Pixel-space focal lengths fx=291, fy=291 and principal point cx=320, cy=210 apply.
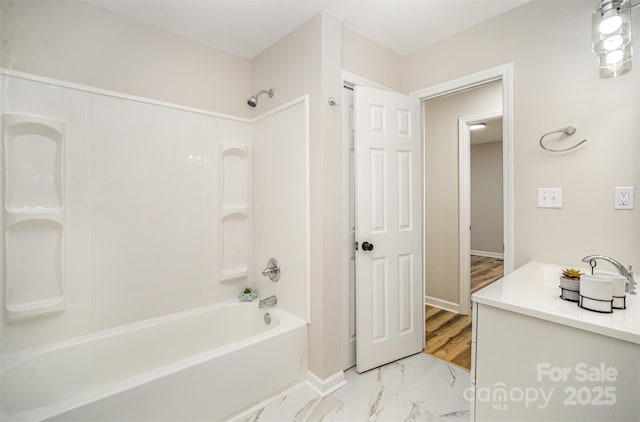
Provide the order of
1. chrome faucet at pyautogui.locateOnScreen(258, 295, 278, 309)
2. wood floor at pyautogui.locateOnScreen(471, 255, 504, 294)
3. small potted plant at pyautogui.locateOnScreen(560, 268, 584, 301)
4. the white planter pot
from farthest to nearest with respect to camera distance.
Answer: wood floor at pyautogui.locateOnScreen(471, 255, 504, 294)
chrome faucet at pyautogui.locateOnScreen(258, 295, 278, 309)
small potted plant at pyautogui.locateOnScreen(560, 268, 584, 301)
the white planter pot

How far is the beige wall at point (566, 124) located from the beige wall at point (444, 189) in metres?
1.07

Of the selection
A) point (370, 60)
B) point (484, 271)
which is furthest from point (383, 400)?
point (484, 271)

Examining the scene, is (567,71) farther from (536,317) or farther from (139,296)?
(139,296)

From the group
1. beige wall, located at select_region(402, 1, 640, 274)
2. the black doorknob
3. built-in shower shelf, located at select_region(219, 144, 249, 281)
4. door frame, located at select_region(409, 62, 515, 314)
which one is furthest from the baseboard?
beige wall, located at select_region(402, 1, 640, 274)

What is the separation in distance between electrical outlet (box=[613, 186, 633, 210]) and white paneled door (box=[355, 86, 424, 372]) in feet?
3.67

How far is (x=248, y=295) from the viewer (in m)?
2.38

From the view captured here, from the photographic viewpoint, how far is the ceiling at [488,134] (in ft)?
15.4

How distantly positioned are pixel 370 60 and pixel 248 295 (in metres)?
2.09

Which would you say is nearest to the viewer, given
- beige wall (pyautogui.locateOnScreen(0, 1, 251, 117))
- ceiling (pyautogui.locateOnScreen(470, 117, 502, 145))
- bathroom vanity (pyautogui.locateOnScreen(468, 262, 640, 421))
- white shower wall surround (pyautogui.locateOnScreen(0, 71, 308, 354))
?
bathroom vanity (pyautogui.locateOnScreen(468, 262, 640, 421))

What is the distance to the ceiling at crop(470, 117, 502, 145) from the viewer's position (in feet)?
15.4

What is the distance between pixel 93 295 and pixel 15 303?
33 centimetres

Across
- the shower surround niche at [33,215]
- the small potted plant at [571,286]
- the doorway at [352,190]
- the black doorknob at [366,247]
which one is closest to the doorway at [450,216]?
the doorway at [352,190]

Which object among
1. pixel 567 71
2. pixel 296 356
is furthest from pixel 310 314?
pixel 567 71

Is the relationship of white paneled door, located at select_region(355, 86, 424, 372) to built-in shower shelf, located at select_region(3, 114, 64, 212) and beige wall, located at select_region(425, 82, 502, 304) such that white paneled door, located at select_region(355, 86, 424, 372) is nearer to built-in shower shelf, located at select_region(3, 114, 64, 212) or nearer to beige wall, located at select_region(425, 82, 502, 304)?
beige wall, located at select_region(425, 82, 502, 304)
